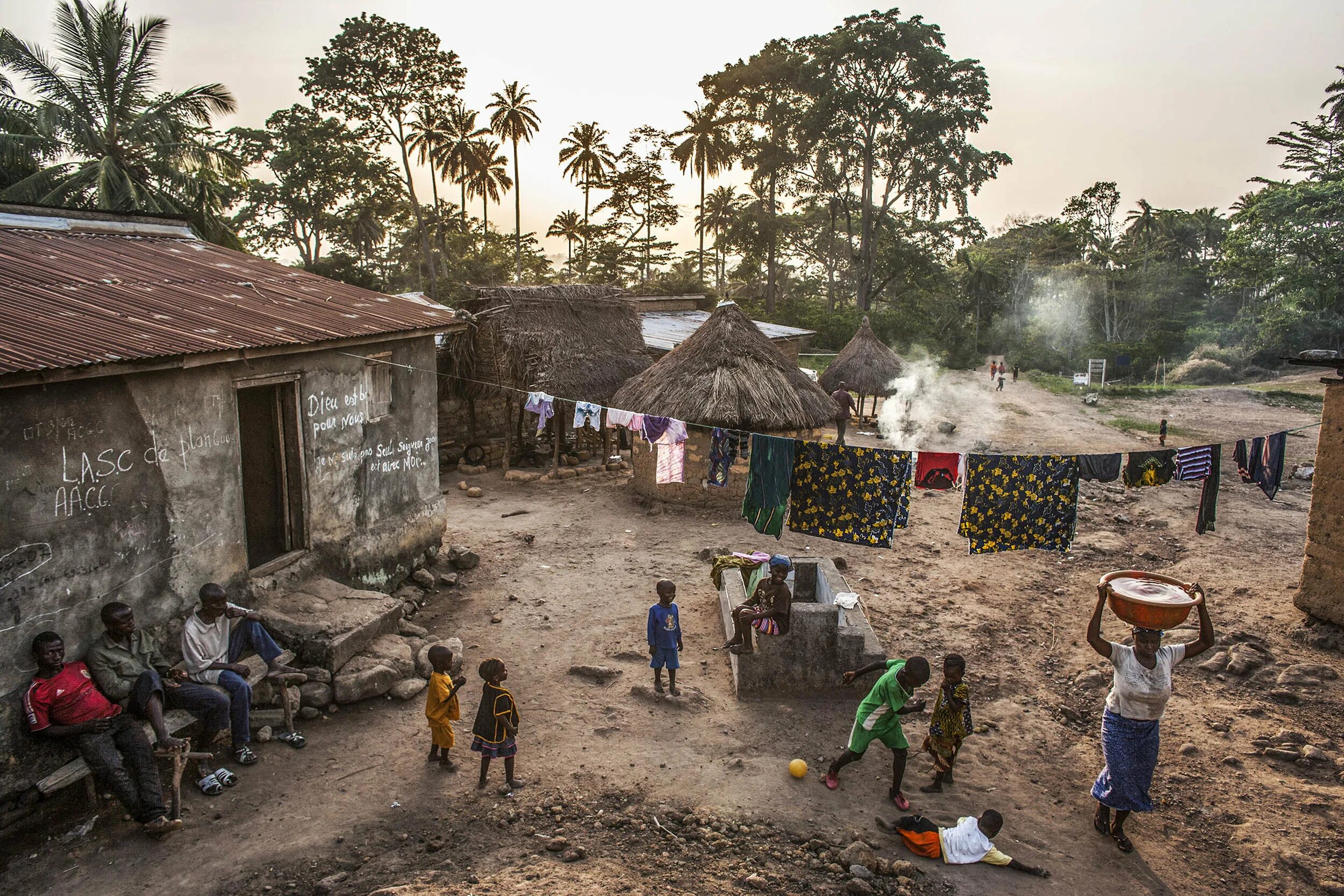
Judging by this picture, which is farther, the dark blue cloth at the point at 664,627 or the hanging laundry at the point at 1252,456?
the hanging laundry at the point at 1252,456

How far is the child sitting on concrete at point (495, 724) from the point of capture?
539cm

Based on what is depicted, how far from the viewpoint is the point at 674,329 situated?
22.6 metres

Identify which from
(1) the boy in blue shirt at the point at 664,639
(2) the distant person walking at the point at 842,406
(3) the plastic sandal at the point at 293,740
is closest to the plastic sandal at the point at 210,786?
(3) the plastic sandal at the point at 293,740

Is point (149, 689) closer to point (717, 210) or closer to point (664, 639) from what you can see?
point (664, 639)

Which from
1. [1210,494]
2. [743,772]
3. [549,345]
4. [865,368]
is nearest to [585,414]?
[549,345]

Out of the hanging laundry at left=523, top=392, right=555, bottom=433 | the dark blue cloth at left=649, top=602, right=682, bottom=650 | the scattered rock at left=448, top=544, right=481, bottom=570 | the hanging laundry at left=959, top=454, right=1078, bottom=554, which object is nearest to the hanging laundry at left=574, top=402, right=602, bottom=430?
the hanging laundry at left=523, top=392, right=555, bottom=433

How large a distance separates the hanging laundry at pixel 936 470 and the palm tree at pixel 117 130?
17399 mm

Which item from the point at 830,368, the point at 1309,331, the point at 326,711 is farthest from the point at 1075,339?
the point at 326,711

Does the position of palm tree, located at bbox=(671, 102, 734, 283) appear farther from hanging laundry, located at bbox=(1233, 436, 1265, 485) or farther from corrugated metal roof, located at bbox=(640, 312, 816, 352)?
hanging laundry, located at bbox=(1233, 436, 1265, 485)

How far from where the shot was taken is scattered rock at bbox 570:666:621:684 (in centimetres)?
726

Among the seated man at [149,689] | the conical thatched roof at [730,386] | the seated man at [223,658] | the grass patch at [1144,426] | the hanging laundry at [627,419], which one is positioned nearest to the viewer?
the seated man at [149,689]

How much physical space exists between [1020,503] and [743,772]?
12.7 feet

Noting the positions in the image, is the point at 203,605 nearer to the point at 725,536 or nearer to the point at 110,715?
the point at 110,715

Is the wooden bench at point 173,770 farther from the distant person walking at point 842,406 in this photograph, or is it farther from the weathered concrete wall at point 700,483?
the distant person walking at point 842,406
